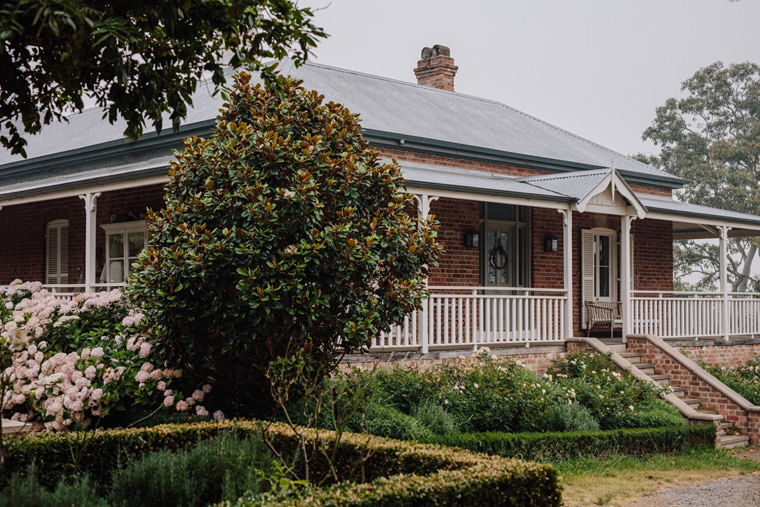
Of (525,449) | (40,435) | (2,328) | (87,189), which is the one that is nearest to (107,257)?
(87,189)

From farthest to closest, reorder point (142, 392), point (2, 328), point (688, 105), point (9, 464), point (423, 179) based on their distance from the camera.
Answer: point (688, 105)
point (423, 179)
point (2, 328)
point (142, 392)
point (9, 464)

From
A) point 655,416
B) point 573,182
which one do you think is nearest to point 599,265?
point 573,182

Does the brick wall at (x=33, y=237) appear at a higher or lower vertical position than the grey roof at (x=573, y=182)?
lower

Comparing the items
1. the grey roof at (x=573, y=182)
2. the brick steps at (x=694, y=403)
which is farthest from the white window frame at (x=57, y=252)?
the brick steps at (x=694, y=403)

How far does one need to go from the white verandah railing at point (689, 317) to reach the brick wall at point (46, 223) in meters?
9.49

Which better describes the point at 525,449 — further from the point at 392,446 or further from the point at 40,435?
the point at 40,435

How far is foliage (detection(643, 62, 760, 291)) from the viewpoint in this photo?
41531 mm

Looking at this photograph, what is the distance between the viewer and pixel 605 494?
1005 centimetres

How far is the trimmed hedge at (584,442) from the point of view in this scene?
1090cm

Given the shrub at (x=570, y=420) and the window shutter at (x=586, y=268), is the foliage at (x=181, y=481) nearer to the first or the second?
the shrub at (x=570, y=420)

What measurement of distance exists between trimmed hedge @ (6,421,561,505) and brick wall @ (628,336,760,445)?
32.6ft

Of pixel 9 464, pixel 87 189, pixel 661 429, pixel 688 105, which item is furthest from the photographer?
pixel 688 105

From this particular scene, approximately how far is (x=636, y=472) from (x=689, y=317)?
7.88m

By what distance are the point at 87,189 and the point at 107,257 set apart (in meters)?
2.92
